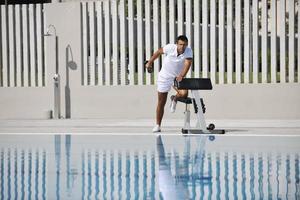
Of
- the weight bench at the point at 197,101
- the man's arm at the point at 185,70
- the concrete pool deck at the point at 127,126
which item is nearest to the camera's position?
the weight bench at the point at 197,101

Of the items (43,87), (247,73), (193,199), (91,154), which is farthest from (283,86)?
(193,199)

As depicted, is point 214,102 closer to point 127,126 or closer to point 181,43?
point 127,126

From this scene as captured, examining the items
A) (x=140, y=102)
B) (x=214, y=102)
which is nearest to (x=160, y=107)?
(x=214, y=102)

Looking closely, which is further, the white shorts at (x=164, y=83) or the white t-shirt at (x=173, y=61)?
the white shorts at (x=164, y=83)

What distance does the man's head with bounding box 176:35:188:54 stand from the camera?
12078 millimetres

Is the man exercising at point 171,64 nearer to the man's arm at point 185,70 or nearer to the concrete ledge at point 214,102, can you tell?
the man's arm at point 185,70

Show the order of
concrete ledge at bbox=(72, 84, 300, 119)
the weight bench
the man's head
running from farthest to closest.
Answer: concrete ledge at bbox=(72, 84, 300, 119)
the man's head
the weight bench

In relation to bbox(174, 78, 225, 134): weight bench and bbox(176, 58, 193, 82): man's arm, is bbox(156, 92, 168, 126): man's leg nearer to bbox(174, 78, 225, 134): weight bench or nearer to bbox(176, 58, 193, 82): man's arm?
bbox(174, 78, 225, 134): weight bench

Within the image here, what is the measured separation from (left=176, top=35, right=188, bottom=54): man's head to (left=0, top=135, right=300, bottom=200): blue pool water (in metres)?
1.44

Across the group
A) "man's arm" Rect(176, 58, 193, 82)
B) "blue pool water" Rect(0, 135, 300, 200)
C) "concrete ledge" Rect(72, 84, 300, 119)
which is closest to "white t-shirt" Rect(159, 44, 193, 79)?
"man's arm" Rect(176, 58, 193, 82)

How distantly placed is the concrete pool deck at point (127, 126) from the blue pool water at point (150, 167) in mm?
921

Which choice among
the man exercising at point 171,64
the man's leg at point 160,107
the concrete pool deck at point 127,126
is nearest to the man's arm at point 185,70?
the man exercising at point 171,64

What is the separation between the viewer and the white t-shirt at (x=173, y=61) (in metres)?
12.3

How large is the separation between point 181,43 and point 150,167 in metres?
4.31
